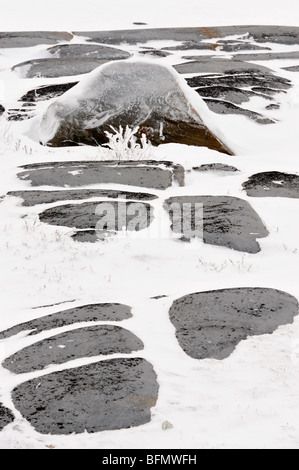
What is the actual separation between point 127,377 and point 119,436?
43 cm

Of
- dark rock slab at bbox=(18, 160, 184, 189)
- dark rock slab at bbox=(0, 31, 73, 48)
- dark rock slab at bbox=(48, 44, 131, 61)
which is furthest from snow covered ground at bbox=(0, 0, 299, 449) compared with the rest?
dark rock slab at bbox=(0, 31, 73, 48)

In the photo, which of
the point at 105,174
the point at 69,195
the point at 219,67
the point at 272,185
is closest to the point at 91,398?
the point at 69,195

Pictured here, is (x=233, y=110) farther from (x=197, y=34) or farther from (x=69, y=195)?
(x=197, y=34)

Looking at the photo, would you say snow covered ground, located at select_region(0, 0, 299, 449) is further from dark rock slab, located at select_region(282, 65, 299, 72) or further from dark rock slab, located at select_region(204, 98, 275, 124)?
dark rock slab, located at select_region(282, 65, 299, 72)

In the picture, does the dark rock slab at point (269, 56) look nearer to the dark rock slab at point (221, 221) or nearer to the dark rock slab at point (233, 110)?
the dark rock slab at point (233, 110)

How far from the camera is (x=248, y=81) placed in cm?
1254

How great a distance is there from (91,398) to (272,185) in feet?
12.8

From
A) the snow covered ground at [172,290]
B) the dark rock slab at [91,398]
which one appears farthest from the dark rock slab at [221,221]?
the dark rock slab at [91,398]

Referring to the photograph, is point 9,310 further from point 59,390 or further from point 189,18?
point 189,18

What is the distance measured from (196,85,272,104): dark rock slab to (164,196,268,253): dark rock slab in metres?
5.68

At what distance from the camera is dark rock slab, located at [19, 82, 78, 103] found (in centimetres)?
1123

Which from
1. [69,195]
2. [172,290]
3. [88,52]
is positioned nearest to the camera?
[172,290]

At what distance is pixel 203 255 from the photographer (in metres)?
5.12

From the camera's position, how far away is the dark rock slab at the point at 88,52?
1502cm
